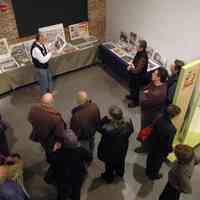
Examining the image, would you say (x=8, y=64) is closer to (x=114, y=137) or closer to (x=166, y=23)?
(x=166, y=23)

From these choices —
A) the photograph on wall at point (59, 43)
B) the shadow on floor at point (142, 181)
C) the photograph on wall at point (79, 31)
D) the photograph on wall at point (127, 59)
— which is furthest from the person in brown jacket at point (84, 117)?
the photograph on wall at point (79, 31)

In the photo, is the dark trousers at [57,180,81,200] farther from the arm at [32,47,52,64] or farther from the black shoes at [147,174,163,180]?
the arm at [32,47,52,64]

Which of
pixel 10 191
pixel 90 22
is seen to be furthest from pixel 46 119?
pixel 90 22

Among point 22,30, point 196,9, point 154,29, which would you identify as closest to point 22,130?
point 22,30

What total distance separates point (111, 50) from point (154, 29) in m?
1.14

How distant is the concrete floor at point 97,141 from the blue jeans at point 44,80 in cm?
25

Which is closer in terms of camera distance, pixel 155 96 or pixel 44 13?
pixel 155 96

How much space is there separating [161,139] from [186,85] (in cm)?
74

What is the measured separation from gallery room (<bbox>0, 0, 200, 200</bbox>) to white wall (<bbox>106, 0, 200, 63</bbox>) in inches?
0.7

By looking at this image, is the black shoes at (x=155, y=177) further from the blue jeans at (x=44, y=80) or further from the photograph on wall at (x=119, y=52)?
the photograph on wall at (x=119, y=52)

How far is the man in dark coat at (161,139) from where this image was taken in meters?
3.21

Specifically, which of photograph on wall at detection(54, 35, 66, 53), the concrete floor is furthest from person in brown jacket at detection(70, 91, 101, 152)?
photograph on wall at detection(54, 35, 66, 53)

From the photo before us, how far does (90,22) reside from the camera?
21.2 feet

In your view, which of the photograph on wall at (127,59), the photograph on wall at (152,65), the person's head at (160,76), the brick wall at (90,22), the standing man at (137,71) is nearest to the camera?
the person's head at (160,76)
